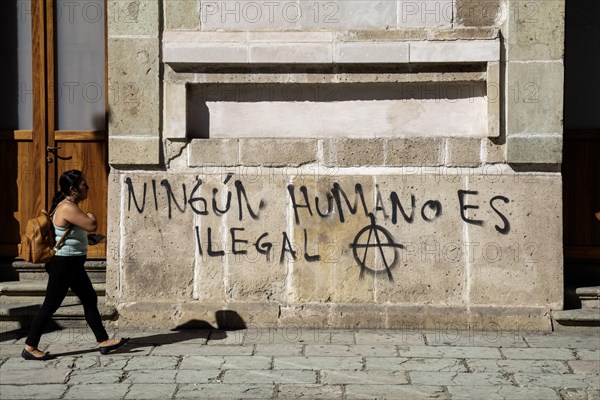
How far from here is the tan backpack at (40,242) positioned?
24.2 ft

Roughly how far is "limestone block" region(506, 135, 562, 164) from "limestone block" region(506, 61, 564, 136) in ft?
0.19

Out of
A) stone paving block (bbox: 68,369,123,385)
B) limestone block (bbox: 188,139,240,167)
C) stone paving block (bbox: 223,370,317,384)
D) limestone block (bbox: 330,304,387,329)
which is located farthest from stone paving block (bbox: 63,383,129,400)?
limestone block (bbox: 188,139,240,167)

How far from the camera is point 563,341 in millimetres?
8219

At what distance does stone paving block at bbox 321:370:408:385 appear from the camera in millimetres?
7043

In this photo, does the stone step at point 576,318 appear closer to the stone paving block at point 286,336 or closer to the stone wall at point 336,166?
the stone wall at point 336,166

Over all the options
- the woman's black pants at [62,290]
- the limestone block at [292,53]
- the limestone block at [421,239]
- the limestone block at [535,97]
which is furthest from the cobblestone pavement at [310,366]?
the limestone block at [292,53]

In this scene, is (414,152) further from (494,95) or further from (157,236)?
(157,236)

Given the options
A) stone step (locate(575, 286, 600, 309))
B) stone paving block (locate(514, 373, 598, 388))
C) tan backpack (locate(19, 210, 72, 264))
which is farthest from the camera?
stone step (locate(575, 286, 600, 309))

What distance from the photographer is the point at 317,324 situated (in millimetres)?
8594

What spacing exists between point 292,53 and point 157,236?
1916 mm

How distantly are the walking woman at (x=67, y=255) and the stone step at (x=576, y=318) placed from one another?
3786 millimetres

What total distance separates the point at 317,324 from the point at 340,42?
2369mm

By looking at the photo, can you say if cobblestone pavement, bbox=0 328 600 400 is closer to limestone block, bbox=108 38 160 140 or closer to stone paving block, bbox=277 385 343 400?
stone paving block, bbox=277 385 343 400

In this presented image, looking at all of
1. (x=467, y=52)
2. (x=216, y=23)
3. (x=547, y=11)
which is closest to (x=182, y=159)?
(x=216, y=23)
